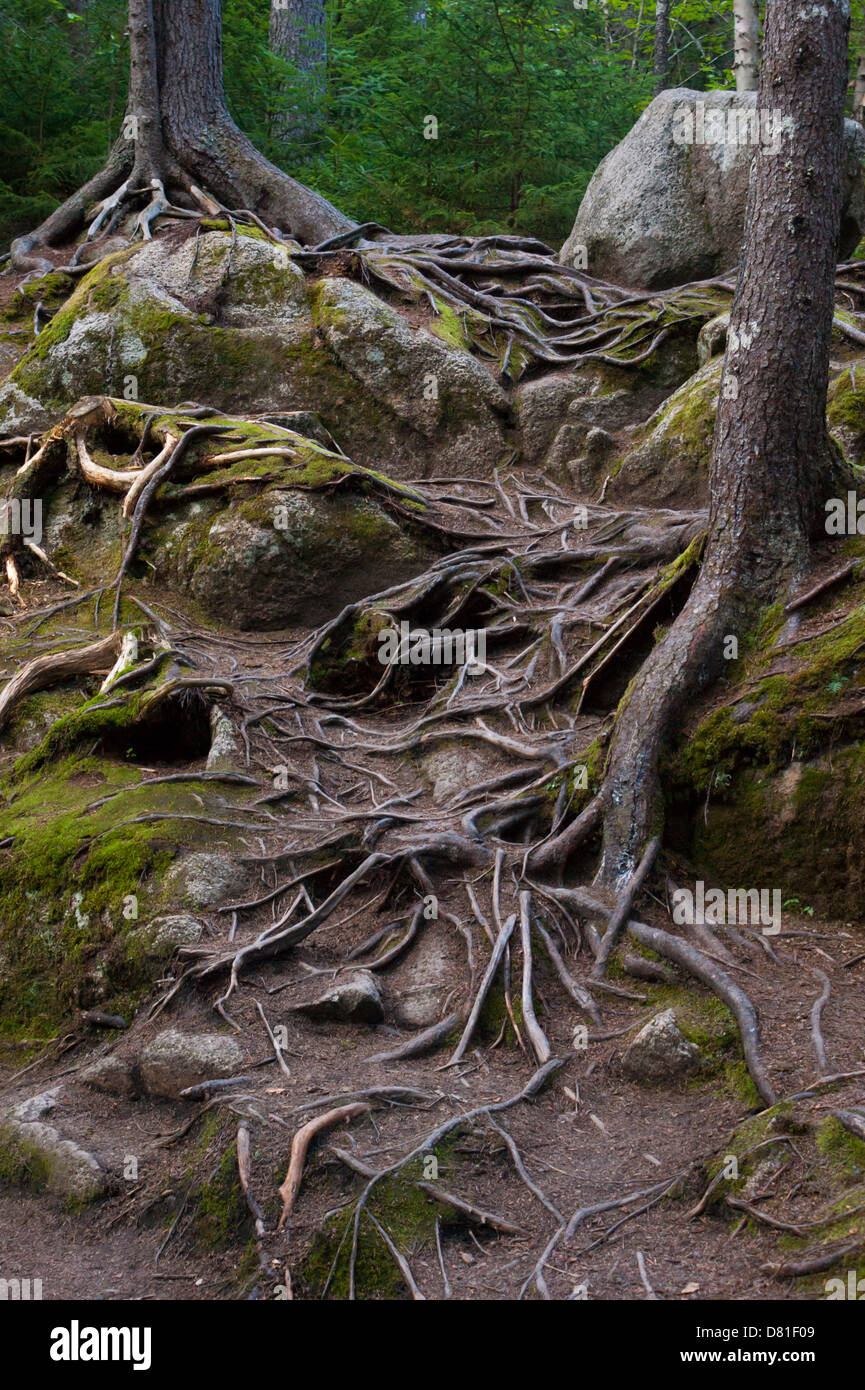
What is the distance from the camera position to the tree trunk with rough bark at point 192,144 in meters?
12.1

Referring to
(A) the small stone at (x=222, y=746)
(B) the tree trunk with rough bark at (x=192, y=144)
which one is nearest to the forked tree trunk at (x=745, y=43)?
(B) the tree trunk with rough bark at (x=192, y=144)

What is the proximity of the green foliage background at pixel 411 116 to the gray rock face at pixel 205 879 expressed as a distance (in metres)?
11.0

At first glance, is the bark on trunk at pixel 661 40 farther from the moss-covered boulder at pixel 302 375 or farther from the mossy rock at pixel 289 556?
the mossy rock at pixel 289 556

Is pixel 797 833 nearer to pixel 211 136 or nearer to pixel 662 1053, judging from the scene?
pixel 662 1053

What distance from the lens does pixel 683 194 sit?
11883 millimetres

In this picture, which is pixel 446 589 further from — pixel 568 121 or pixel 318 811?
pixel 568 121

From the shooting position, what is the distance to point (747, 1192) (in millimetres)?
3848

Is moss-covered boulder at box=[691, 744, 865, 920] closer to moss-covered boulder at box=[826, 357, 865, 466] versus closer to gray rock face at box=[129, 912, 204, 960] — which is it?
gray rock face at box=[129, 912, 204, 960]

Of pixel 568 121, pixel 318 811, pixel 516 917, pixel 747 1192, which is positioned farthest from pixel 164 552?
pixel 568 121

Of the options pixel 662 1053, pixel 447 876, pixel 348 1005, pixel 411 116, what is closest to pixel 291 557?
pixel 447 876

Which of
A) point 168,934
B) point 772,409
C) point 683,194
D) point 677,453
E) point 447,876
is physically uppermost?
point 683,194

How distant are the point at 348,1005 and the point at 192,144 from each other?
10.7m

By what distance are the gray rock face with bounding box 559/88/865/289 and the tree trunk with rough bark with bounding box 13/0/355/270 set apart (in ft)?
9.96

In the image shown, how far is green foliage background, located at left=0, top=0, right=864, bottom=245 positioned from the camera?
14070 mm
